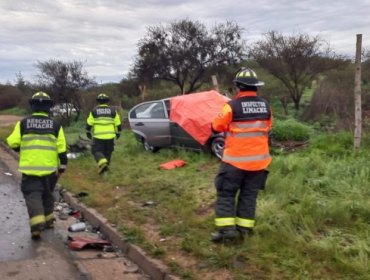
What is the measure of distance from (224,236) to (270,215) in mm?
842

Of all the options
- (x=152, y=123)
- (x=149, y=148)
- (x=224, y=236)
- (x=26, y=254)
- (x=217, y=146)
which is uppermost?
(x=152, y=123)

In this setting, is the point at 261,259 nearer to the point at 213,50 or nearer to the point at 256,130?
the point at 256,130

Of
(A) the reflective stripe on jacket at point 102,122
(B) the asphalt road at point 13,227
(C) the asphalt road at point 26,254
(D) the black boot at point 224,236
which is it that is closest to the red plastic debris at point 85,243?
(C) the asphalt road at point 26,254

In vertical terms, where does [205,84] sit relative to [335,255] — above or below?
above

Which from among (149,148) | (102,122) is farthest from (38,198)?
(149,148)

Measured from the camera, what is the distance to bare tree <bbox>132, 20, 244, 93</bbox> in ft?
90.9

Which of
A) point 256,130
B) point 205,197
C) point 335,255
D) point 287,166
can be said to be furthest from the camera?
point 287,166

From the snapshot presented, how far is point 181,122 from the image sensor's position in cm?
1204

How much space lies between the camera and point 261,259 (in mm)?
5027

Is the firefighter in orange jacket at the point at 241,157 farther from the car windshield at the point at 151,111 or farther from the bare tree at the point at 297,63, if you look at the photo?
the bare tree at the point at 297,63

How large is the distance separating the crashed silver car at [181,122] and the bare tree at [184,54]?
1410 centimetres

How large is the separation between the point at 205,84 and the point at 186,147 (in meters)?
16.8

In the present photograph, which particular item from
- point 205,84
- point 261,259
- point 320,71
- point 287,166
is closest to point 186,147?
point 287,166

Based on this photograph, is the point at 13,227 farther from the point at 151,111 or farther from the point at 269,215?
the point at 151,111
